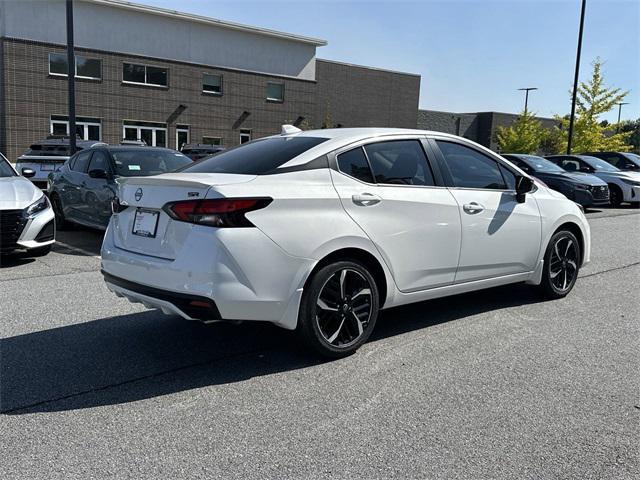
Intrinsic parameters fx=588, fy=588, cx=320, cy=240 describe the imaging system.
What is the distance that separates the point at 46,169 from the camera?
53.2ft

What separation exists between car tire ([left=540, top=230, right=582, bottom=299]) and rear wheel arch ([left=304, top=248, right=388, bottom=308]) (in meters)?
2.13

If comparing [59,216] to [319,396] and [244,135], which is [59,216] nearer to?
[319,396]

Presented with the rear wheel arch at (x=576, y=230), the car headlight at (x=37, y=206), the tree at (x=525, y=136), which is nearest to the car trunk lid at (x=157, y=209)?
the rear wheel arch at (x=576, y=230)

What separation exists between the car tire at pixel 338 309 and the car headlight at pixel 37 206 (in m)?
4.88

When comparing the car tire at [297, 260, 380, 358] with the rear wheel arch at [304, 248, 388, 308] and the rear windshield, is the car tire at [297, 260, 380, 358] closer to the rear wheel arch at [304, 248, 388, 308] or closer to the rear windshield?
the rear wheel arch at [304, 248, 388, 308]

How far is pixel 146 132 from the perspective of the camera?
104 ft

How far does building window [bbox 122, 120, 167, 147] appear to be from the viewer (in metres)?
30.9

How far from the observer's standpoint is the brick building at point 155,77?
2761 centimetres

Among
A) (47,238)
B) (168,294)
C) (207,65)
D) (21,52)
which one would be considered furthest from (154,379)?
(207,65)

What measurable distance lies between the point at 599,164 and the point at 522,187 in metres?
14.5

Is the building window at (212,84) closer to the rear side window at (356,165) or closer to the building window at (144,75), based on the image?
the building window at (144,75)

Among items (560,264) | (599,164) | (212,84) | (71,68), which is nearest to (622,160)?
(599,164)

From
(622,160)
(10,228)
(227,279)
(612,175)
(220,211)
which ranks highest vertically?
(622,160)

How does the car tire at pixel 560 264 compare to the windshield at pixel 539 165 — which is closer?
the car tire at pixel 560 264
